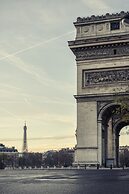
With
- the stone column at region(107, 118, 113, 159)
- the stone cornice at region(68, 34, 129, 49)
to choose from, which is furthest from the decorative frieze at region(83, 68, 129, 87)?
the stone column at region(107, 118, 113, 159)

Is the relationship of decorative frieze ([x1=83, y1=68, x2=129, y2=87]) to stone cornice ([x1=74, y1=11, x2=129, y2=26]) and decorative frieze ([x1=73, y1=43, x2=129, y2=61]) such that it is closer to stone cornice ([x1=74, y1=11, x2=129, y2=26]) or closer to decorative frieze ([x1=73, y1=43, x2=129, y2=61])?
decorative frieze ([x1=73, y1=43, x2=129, y2=61])

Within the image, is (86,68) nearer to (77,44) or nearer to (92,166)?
(77,44)

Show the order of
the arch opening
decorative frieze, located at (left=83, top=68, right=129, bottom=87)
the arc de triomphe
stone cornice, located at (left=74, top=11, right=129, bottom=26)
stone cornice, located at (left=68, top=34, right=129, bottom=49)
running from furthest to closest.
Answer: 1. stone cornice, located at (left=74, top=11, right=129, bottom=26)
2. the arch opening
3. stone cornice, located at (left=68, top=34, right=129, bottom=49)
4. decorative frieze, located at (left=83, top=68, right=129, bottom=87)
5. the arc de triomphe

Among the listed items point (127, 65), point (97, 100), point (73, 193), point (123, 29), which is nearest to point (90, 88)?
point (97, 100)

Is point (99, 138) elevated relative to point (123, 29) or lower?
lower

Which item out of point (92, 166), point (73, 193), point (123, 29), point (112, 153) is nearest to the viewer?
point (73, 193)

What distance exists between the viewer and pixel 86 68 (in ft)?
149

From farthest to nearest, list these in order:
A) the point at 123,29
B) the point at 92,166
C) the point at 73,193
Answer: the point at 123,29
the point at 92,166
the point at 73,193

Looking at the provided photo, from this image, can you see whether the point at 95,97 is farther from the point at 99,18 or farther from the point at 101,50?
the point at 99,18

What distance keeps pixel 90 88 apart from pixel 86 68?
229 cm

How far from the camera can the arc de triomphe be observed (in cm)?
4372

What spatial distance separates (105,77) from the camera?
44469 mm

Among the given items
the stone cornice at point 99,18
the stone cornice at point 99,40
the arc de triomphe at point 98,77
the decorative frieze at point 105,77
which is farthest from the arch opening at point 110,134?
the stone cornice at point 99,18

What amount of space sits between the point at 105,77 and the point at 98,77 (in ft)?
2.51
